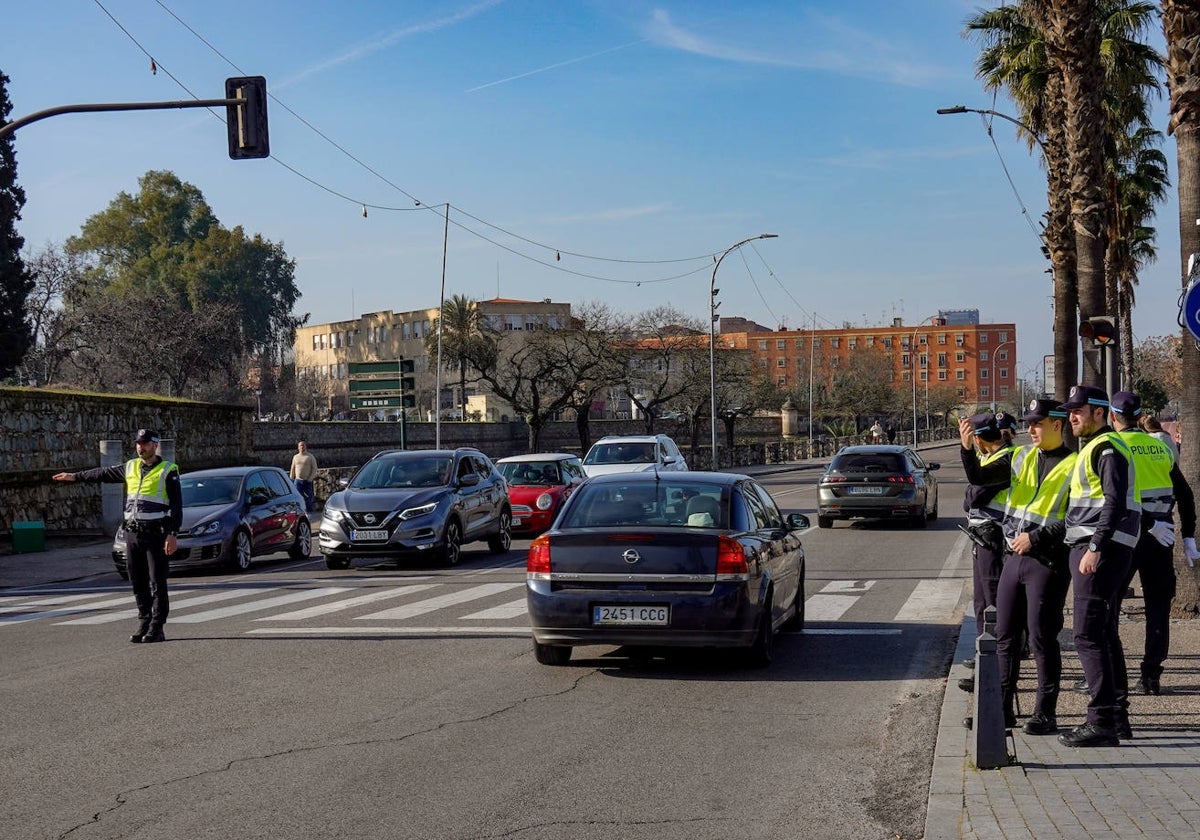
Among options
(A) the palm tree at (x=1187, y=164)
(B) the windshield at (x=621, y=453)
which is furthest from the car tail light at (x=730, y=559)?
(B) the windshield at (x=621, y=453)

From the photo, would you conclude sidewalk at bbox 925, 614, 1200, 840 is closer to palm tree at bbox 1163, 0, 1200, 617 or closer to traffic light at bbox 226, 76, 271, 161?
palm tree at bbox 1163, 0, 1200, 617

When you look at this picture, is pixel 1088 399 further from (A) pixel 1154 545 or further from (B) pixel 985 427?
(A) pixel 1154 545

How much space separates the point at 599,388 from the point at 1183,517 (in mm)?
54134

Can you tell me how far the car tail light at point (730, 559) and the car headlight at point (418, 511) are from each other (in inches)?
380

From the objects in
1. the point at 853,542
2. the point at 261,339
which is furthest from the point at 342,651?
the point at 261,339

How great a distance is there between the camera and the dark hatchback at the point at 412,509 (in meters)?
18.4

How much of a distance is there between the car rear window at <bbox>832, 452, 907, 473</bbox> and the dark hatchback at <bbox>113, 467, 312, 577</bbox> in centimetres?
1008

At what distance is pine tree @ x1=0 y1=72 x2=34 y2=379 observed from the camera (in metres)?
47.5

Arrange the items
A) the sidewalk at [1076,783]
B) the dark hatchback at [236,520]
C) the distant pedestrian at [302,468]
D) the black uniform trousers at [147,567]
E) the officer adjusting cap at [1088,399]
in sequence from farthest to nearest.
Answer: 1. the distant pedestrian at [302,468]
2. the dark hatchback at [236,520]
3. the black uniform trousers at [147,567]
4. the officer adjusting cap at [1088,399]
5. the sidewalk at [1076,783]

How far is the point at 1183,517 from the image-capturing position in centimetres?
902

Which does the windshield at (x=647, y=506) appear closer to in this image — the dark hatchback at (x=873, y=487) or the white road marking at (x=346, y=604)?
the white road marking at (x=346, y=604)

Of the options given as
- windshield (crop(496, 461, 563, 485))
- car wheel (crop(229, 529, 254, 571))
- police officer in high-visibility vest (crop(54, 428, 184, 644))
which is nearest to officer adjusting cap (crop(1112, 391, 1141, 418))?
police officer in high-visibility vest (crop(54, 428, 184, 644))

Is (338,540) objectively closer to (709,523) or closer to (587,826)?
(709,523)

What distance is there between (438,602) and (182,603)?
3.07 metres
